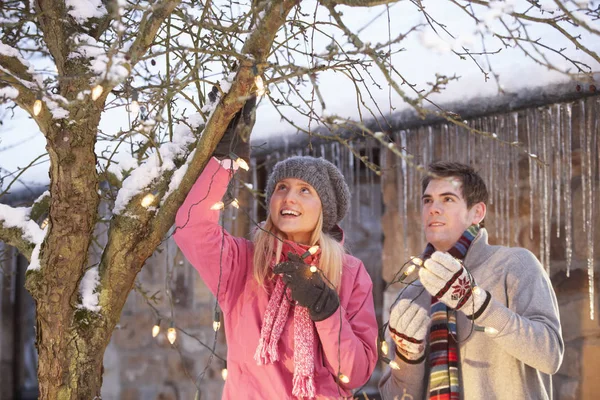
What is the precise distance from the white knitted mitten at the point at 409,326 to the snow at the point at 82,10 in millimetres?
1380

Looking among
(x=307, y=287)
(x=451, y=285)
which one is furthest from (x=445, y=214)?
(x=307, y=287)

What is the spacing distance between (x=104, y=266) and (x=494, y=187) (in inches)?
96.0

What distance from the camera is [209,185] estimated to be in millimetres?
2123

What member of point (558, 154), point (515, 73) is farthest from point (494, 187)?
point (515, 73)

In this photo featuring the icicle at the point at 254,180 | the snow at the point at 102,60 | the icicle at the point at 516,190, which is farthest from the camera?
the icicle at the point at 254,180

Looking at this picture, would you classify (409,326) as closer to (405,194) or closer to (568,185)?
(568,185)

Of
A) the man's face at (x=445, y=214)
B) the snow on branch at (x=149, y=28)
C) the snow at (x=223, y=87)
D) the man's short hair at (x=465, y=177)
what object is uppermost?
the snow on branch at (x=149, y=28)

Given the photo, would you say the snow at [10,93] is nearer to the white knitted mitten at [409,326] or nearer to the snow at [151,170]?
the snow at [151,170]

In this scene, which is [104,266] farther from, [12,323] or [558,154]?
[12,323]

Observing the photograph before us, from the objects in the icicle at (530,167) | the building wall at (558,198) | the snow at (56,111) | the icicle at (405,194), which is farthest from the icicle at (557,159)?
the snow at (56,111)

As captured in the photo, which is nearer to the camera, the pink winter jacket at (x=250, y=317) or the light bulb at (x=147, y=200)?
the light bulb at (x=147, y=200)

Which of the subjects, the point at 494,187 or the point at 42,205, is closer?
the point at 42,205

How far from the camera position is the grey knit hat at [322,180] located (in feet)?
8.30

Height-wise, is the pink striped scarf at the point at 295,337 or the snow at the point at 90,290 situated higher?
the snow at the point at 90,290
